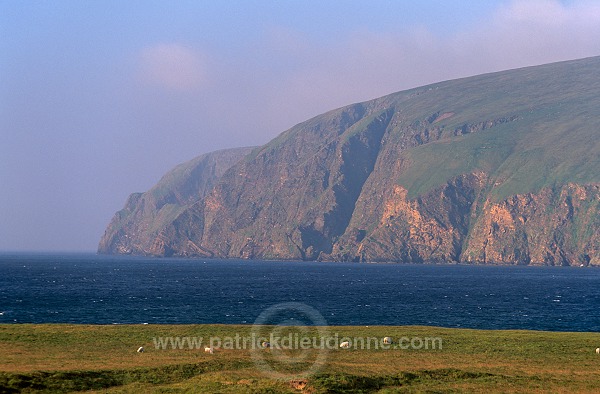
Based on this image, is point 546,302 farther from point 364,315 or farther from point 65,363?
point 65,363

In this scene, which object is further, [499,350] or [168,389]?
[499,350]

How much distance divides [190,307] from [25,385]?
78366 millimetres

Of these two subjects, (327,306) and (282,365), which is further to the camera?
(327,306)

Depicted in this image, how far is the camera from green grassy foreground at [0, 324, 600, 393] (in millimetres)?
42594

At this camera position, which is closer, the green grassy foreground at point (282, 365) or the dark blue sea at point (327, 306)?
the green grassy foreground at point (282, 365)

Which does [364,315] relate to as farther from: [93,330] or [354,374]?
[354,374]

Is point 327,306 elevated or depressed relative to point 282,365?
depressed

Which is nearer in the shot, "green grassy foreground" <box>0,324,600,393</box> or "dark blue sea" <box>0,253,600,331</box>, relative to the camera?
"green grassy foreground" <box>0,324,600,393</box>

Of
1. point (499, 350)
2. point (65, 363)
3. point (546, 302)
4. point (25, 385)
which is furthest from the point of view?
point (546, 302)

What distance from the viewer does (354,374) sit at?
148ft

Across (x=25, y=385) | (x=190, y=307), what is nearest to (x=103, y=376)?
(x=25, y=385)

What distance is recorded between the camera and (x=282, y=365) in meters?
49.2

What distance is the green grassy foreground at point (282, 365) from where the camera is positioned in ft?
140

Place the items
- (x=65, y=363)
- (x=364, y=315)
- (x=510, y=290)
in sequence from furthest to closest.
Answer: (x=510, y=290) → (x=364, y=315) → (x=65, y=363)
